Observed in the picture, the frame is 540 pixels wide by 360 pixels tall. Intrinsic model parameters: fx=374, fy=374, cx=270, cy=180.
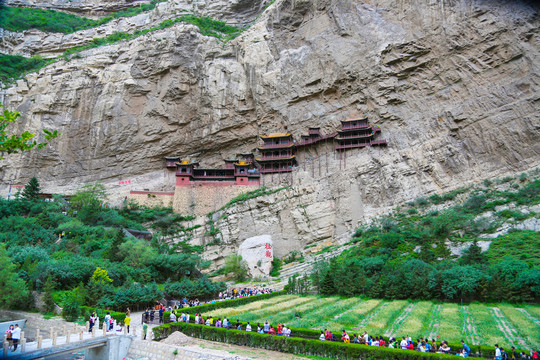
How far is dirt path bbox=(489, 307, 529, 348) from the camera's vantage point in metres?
13.4

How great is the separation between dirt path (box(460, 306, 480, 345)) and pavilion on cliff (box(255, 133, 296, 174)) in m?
25.2

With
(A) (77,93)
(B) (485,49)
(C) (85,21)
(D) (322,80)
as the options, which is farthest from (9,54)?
(B) (485,49)

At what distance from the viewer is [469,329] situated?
15.2 meters

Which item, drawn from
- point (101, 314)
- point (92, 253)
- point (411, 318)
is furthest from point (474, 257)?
point (92, 253)

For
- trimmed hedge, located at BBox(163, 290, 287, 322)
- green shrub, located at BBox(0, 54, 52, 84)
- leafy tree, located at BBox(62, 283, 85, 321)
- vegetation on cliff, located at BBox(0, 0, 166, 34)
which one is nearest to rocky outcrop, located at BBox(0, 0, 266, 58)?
vegetation on cliff, located at BBox(0, 0, 166, 34)

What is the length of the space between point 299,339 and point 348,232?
2208 centimetres

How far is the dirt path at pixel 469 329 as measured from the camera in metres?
13.8

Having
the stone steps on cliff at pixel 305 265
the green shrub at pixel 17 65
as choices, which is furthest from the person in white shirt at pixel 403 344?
the green shrub at pixel 17 65

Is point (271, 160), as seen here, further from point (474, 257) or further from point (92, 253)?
point (474, 257)

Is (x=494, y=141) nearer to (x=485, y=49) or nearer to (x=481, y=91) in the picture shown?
(x=481, y=91)

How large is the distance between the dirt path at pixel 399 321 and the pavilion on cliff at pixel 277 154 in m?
23.3

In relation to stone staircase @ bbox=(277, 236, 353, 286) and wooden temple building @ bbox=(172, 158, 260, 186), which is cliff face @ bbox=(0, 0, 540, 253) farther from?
wooden temple building @ bbox=(172, 158, 260, 186)

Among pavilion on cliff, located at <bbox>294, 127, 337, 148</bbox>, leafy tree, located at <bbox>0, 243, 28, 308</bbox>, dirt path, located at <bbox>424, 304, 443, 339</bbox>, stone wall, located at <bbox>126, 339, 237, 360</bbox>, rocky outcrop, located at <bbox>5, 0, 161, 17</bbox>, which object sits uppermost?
rocky outcrop, located at <bbox>5, 0, 161, 17</bbox>

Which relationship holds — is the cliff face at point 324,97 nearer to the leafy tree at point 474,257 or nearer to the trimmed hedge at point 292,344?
the leafy tree at point 474,257
